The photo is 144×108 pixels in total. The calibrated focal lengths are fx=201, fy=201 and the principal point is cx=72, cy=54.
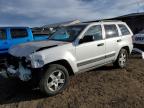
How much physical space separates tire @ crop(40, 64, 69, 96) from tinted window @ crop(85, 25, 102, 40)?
59.9 inches

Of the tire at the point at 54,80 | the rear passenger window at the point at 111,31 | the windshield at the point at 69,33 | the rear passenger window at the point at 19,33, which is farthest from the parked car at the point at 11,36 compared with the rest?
the tire at the point at 54,80

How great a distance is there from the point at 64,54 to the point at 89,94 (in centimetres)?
119

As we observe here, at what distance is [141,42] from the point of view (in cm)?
1042

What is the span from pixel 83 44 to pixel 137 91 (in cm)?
189

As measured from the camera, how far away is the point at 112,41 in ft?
22.0

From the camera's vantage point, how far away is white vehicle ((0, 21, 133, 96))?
4742 mm

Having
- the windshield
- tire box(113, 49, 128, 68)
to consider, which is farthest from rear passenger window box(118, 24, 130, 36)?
the windshield

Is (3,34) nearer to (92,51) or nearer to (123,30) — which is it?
(92,51)

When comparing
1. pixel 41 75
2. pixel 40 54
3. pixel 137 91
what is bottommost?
pixel 137 91

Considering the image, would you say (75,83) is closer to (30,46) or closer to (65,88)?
(65,88)

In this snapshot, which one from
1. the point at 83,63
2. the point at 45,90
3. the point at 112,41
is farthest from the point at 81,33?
the point at 45,90

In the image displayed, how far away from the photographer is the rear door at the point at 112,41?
655 centimetres

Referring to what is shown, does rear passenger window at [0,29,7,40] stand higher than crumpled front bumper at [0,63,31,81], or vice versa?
rear passenger window at [0,29,7,40]

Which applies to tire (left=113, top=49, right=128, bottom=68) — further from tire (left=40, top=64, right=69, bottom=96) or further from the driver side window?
tire (left=40, top=64, right=69, bottom=96)
